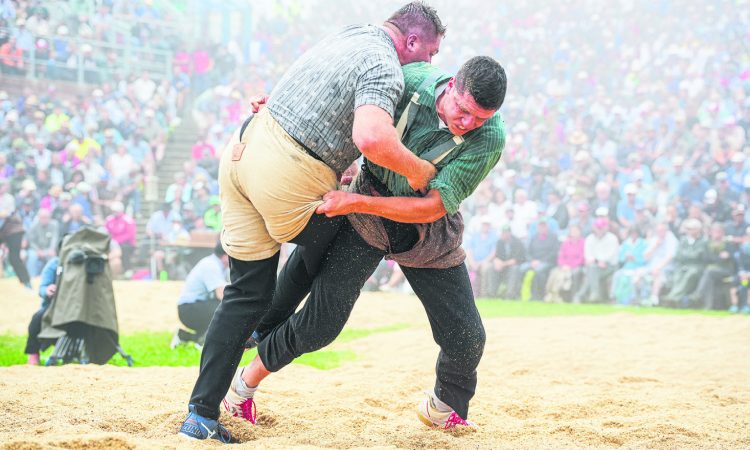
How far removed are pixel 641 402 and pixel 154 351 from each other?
13.4 ft

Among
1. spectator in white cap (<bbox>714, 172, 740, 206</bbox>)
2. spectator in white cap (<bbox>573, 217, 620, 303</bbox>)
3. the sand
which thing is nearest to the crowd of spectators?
spectator in white cap (<bbox>573, 217, 620, 303</bbox>)

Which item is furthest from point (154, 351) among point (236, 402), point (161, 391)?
point (236, 402)

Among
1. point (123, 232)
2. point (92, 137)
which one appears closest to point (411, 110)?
point (123, 232)

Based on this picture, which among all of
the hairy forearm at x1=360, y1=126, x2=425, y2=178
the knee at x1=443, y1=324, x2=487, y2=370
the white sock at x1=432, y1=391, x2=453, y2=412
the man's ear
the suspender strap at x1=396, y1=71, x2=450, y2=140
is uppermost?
the man's ear

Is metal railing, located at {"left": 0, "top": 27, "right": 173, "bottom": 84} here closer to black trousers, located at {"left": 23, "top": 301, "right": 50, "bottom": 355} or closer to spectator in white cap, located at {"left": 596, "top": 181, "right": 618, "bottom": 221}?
spectator in white cap, located at {"left": 596, "top": 181, "right": 618, "bottom": 221}

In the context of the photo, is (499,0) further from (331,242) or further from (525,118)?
(331,242)

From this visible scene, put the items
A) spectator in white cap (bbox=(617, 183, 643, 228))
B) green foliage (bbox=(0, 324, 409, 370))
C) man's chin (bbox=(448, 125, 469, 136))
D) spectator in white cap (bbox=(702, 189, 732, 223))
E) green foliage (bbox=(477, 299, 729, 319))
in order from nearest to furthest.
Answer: man's chin (bbox=(448, 125, 469, 136))
green foliage (bbox=(0, 324, 409, 370))
green foliage (bbox=(477, 299, 729, 319))
spectator in white cap (bbox=(702, 189, 732, 223))
spectator in white cap (bbox=(617, 183, 643, 228))

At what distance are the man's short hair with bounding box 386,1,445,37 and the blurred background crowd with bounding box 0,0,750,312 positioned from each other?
8542mm

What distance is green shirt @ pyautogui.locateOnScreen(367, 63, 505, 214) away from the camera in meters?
2.80

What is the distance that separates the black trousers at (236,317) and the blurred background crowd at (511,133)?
859 cm

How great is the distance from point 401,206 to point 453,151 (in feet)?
0.95

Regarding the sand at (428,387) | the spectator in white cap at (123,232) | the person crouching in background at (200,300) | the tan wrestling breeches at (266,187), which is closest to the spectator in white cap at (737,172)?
the sand at (428,387)

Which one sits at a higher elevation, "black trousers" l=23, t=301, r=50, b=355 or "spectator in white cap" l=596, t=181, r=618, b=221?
"spectator in white cap" l=596, t=181, r=618, b=221

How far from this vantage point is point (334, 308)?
10.1 ft
